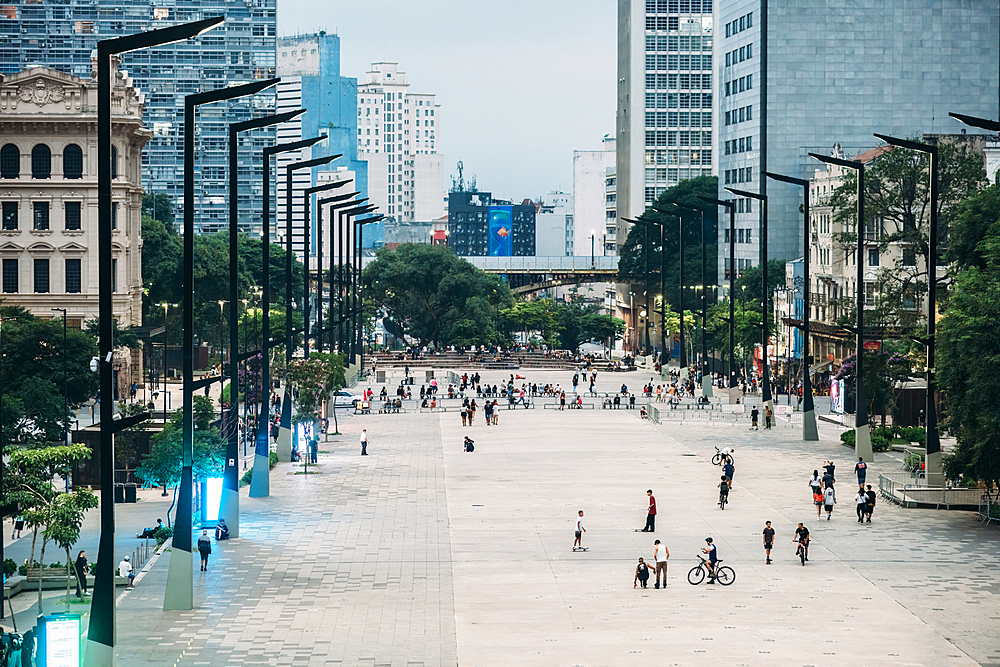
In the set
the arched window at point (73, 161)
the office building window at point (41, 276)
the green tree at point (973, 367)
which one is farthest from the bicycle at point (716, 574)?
the office building window at point (41, 276)

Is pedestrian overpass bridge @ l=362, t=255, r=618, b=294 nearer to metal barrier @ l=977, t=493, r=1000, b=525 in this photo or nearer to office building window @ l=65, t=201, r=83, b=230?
office building window @ l=65, t=201, r=83, b=230

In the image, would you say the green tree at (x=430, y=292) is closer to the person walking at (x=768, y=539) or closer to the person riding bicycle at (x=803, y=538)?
the person walking at (x=768, y=539)

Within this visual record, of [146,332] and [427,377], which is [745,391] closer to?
[427,377]

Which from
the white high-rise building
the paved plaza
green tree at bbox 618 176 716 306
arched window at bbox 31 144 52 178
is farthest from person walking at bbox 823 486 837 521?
the white high-rise building

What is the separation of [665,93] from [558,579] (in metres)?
159

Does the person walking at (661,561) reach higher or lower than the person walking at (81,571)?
higher

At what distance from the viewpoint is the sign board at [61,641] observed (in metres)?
24.8

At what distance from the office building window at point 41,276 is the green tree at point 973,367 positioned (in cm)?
5858

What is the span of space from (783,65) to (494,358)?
125 feet

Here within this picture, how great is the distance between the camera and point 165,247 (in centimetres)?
11425

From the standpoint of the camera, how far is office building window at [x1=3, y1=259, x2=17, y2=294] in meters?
88.9

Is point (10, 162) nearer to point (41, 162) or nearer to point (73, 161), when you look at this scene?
point (41, 162)

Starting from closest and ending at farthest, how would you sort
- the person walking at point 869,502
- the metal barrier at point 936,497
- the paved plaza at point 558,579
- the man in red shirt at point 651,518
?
the paved plaza at point 558,579 < the man in red shirt at point 651,518 < the person walking at point 869,502 < the metal barrier at point 936,497

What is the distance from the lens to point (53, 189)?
88.4 metres
